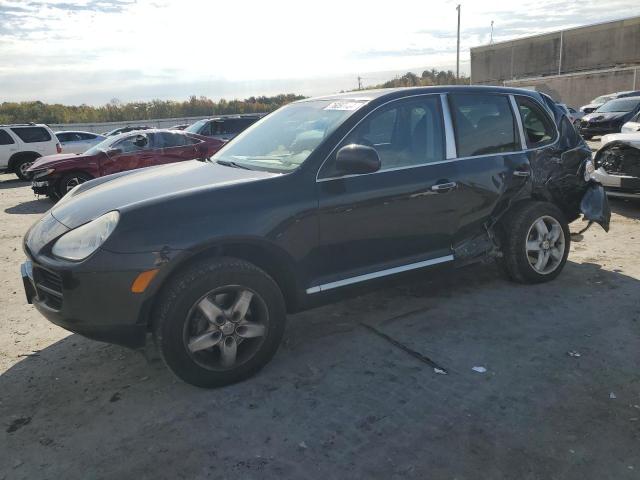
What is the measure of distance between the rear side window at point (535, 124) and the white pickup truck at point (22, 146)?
15.8 metres

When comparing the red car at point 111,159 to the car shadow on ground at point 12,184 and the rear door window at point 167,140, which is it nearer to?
the rear door window at point 167,140

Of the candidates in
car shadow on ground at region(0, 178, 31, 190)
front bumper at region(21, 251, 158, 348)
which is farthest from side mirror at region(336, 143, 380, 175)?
car shadow on ground at region(0, 178, 31, 190)

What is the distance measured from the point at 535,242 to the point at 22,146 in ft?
54.2

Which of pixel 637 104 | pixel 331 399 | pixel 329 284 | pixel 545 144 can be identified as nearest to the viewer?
pixel 331 399

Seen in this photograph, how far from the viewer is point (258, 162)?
12.9ft

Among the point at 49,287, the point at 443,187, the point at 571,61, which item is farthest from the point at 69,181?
the point at 571,61

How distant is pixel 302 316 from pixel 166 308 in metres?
1.62

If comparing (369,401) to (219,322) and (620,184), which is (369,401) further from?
(620,184)

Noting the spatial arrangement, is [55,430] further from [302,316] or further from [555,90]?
[555,90]

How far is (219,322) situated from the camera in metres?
3.22

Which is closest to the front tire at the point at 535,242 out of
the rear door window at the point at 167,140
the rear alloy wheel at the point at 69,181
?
the rear door window at the point at 167,140

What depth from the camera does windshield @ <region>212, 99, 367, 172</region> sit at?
3.77m

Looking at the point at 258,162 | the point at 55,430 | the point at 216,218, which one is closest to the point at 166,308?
the point at 216,218

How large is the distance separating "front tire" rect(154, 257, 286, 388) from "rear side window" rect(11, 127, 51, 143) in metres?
16.2
